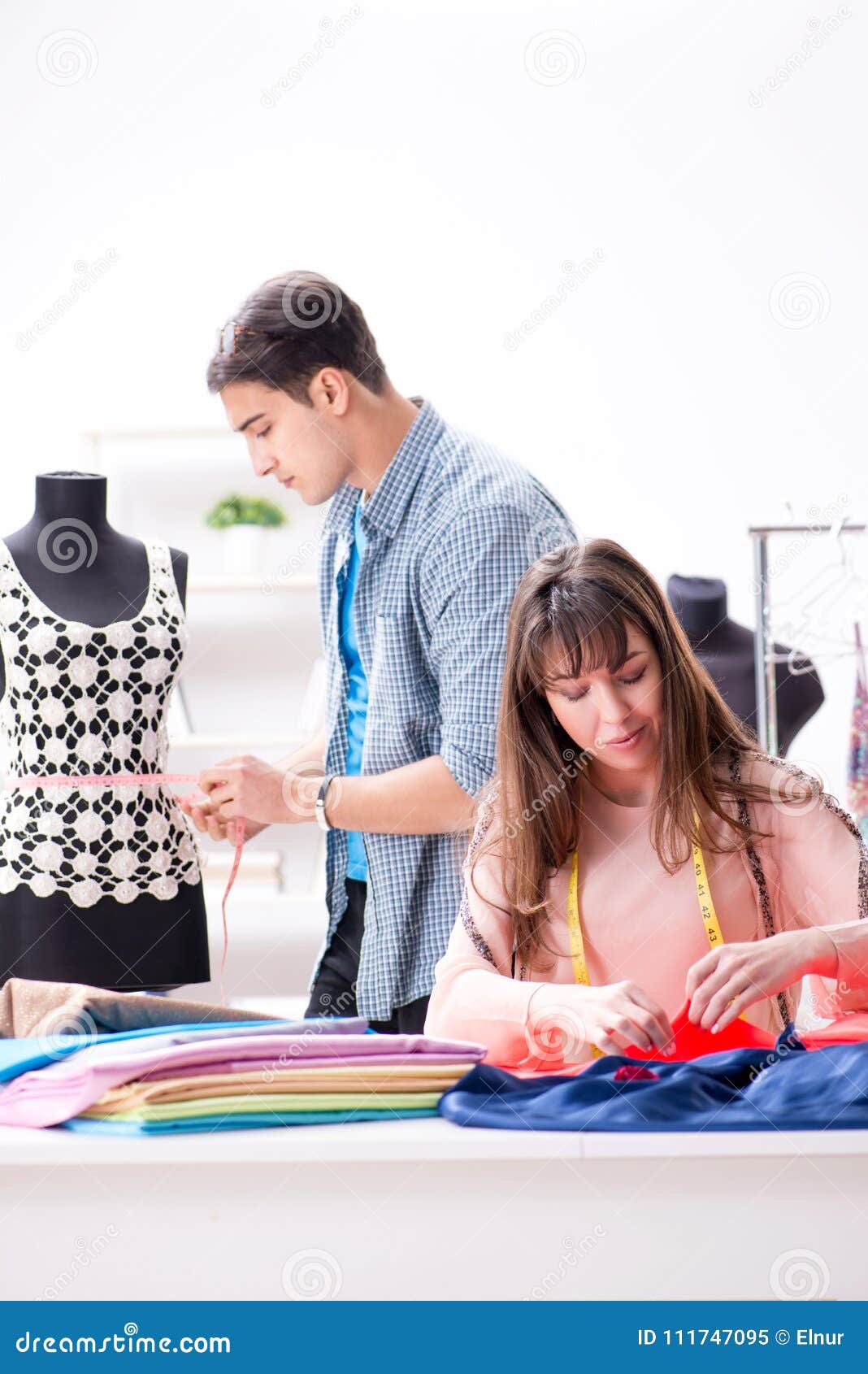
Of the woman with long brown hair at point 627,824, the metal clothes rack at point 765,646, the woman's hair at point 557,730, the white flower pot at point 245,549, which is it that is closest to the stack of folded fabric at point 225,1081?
the woman with long brown hair at point 627,824

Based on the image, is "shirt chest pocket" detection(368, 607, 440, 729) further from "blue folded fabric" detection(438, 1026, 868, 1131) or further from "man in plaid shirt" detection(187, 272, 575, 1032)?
"blue folded fabric" detection(438, 1026, 868, 1131)

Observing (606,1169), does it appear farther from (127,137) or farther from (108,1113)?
(127,137)

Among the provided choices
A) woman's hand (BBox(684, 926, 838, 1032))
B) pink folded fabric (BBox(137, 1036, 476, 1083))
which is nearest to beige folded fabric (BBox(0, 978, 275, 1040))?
pink folded fabric (BBox(137, 1036, 476, 1083))

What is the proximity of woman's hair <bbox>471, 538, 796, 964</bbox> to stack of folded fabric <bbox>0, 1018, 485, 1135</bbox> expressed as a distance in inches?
18.1

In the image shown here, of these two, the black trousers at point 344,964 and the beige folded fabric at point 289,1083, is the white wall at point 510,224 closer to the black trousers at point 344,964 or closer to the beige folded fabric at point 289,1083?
the black trousers at point 344,964

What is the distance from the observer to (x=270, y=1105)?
1.02m

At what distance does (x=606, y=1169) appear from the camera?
37.4 inches

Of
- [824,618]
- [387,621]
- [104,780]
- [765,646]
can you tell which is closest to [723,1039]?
[387,621]

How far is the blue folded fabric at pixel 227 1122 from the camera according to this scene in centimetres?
99

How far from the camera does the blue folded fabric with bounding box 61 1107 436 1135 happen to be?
0.99 metres

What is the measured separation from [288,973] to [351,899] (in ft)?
5.13

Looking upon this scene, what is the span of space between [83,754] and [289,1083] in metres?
1.10

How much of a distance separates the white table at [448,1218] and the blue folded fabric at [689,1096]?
0.03m
